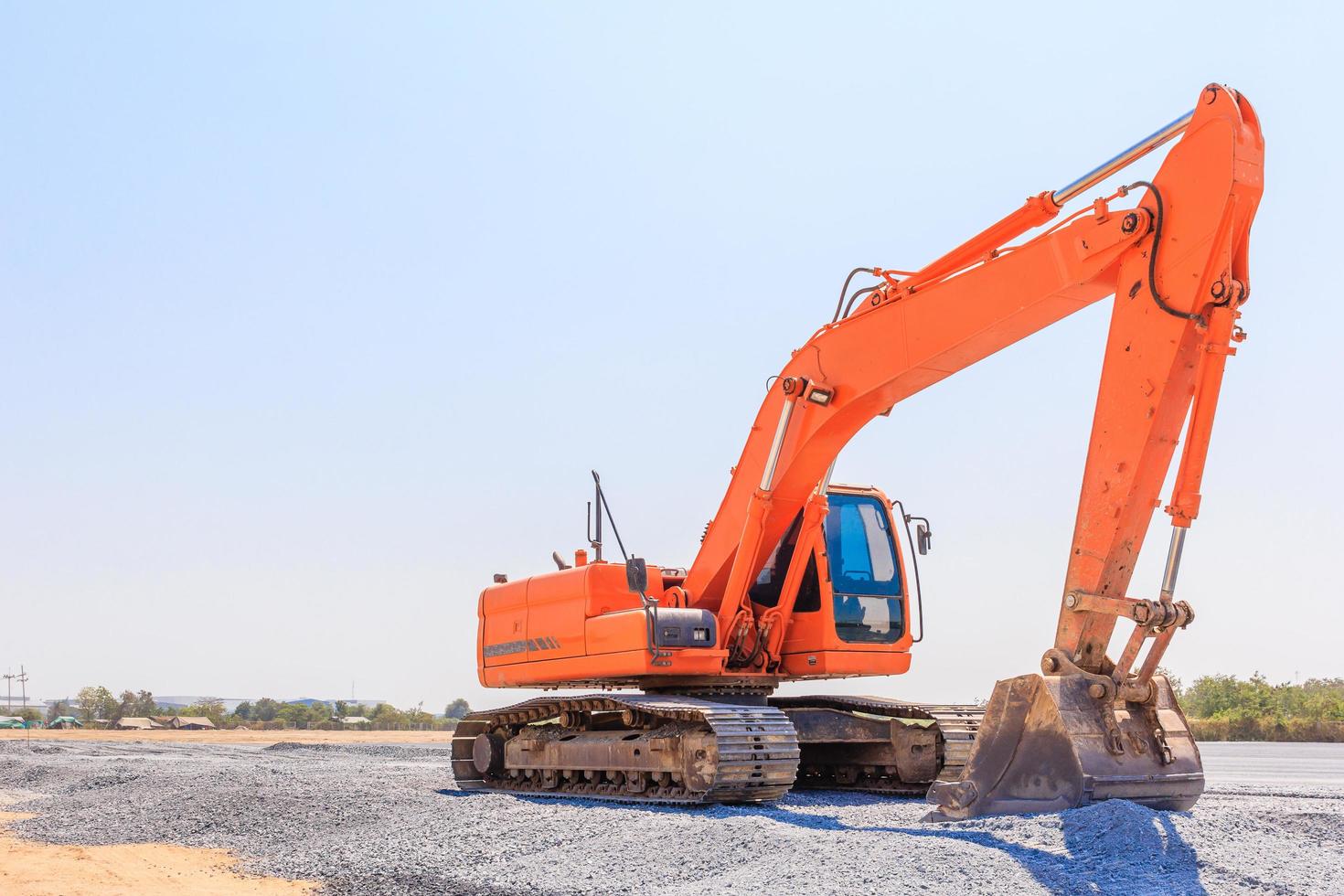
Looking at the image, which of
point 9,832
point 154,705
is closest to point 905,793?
point 9,832

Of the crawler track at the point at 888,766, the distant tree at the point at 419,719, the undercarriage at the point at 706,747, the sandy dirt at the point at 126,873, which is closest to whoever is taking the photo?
the sandy dirt at the point at 126,873

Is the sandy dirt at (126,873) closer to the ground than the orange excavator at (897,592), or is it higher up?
closer to the ground

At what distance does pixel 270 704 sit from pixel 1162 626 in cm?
5423

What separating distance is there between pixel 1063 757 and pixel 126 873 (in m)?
5.58

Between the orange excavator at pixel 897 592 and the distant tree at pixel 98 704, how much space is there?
46.5 meters

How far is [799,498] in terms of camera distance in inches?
447

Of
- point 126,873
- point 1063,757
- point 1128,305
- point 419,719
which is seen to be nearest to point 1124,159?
point 1128,305

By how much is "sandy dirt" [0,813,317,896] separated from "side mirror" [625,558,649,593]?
3.70 m

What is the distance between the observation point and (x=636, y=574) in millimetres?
10609

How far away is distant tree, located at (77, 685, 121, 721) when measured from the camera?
54.0 m

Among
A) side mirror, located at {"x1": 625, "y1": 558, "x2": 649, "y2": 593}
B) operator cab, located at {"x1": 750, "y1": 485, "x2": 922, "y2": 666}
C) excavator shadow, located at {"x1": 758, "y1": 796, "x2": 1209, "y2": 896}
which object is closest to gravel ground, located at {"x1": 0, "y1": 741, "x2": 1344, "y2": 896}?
excavator shadow, located at {"x1": 758, "y1": 796, "x2": 1209, "y2": 896}

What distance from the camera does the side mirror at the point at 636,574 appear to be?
1055cm

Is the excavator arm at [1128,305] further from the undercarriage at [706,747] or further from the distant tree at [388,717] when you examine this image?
the distant tree at [388,717]

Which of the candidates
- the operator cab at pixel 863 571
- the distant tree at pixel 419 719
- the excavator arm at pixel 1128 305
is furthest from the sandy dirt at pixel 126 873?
the distant tree at pixel 419 719
